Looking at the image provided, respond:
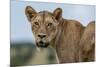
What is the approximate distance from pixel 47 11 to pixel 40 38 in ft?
1.14

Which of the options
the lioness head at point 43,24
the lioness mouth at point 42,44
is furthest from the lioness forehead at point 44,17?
the lioness mouth at point 42,44

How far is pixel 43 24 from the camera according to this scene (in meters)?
2.61

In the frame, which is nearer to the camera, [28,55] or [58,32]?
[28,55]

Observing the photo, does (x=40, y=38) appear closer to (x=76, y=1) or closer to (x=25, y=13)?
(x=25, y=13)

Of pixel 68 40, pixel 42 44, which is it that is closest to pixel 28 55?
pixel 42 44

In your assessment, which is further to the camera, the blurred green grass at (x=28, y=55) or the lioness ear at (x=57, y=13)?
the lioness ear at (x=57, y=13)

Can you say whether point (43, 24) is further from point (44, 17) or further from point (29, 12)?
point (29, 12)

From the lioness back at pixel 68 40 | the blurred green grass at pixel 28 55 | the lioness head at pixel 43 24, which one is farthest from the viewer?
the lioness back at pixel 68 40

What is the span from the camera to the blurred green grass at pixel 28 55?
246cm

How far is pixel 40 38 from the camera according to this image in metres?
2.59

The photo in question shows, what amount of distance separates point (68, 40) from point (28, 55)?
566 millimetres

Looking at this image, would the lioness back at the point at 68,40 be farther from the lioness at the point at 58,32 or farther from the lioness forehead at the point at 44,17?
the lioness forehead at the point at 44,17

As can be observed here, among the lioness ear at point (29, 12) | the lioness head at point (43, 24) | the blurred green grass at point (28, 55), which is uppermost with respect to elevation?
the lioness ear at point (29, 12)

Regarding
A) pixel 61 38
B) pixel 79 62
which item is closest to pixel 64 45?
pixel 61 38
